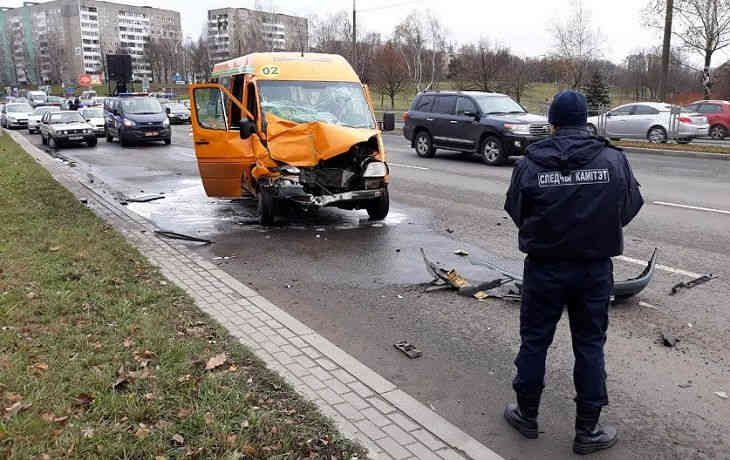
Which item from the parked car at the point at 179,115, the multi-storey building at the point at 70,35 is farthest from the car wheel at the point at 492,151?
the multi-storey building at the point at 70,35

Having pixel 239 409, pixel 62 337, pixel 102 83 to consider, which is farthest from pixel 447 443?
pixel 102 83

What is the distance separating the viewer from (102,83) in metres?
120

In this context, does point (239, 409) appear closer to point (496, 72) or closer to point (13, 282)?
point (13, 282)

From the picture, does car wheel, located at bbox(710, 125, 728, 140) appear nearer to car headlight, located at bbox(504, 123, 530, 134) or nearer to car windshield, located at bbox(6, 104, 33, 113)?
car headlight, located at bbox(504, 123, 530, 134)

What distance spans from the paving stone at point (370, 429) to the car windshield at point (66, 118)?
25.0 metres

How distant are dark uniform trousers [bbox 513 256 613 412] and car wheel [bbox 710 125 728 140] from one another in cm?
2470

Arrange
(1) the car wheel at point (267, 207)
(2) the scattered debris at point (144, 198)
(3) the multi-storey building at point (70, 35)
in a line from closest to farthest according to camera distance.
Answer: (1) the car wheel at point (267, 207) → (2) the scattered debris at point (144, 198) → (3) the multi-storey building at point (70, 35)

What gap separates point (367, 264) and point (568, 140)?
442 centimetres

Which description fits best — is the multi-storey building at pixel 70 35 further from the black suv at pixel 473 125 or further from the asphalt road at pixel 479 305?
the asphalt road at pixel 479 305

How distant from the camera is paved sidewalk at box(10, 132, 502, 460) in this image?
3520mm

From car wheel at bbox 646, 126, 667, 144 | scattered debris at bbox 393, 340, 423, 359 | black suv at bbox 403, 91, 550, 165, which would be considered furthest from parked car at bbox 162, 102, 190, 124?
scattered debris at bbox 393, 340, 423, 359

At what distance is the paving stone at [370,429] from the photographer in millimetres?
3574

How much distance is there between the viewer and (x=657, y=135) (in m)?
23.0

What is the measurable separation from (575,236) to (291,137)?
20.4 feet
